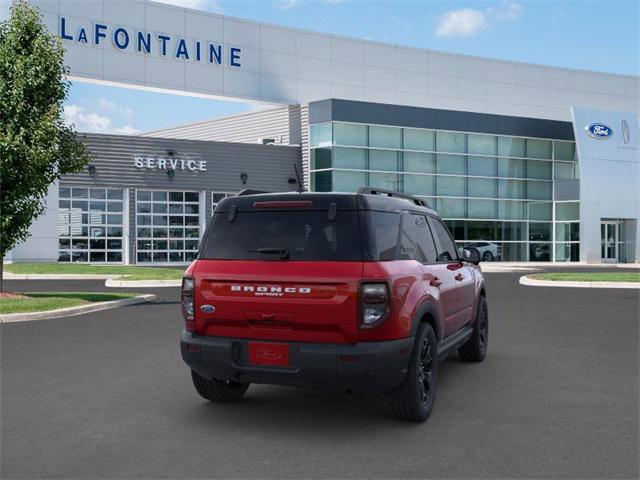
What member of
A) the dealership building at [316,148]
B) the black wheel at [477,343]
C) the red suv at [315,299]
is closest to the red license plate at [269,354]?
the red suv at [315,299]

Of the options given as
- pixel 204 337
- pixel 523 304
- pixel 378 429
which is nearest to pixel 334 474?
pixel 378 429

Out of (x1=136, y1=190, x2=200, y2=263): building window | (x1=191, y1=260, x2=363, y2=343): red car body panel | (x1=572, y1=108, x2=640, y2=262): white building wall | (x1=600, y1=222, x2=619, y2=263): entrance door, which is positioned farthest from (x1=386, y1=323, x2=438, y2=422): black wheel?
(x1=600, y1=222, x2=619, y2=263): entrance door

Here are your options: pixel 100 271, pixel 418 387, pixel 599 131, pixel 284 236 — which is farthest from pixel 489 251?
pixel 284 236

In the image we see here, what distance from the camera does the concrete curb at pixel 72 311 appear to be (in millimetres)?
13109

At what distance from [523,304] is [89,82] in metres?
26.7

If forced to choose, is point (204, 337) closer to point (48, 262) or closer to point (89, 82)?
point (48, 262)

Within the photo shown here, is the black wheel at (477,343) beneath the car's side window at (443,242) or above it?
beneath

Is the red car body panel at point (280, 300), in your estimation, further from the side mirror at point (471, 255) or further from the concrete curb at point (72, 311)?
the concrete curb at point (72, 311)

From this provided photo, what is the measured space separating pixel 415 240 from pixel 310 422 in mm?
1916

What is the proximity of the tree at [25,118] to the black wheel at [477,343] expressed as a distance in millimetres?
10777

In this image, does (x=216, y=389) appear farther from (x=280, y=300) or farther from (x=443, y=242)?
(x=443, y=242)

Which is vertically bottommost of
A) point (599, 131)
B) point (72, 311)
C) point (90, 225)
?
point (72, 311)

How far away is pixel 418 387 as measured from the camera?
19.4ft

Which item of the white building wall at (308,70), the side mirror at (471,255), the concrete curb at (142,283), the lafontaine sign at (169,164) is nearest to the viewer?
the side mirror at (471,255)
